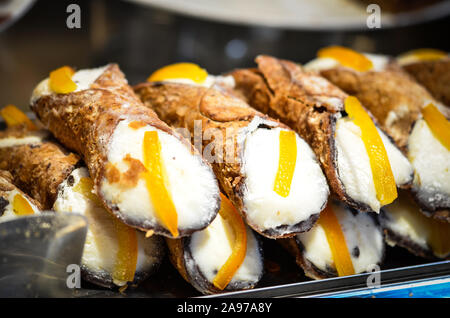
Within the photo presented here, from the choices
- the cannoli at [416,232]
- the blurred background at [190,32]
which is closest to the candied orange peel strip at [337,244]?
the cannoli at [416,232]

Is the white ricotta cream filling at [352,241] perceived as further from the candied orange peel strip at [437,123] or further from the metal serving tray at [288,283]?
the candied orange peel strip at [437,123]

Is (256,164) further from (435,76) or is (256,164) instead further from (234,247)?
(435,76)

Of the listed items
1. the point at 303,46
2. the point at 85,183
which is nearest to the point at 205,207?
the point at 85,183

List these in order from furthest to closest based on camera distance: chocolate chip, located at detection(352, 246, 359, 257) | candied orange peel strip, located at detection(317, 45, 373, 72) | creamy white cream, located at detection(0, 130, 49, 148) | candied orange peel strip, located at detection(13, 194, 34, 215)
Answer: candied orange peel strip, located at detection(317, 45, 373, 72) → creamy white cream, located at detection(0, 130, 49, 148) → chocolate chip, located at detection(352, 246, 359, 257) → candied orange peel strip, located at detection(13, 194, 34, 215)

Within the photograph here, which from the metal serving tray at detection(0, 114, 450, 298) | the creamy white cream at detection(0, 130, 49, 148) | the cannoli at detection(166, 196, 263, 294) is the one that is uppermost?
the creamy white cream at detection(0, 130, 49, 148)

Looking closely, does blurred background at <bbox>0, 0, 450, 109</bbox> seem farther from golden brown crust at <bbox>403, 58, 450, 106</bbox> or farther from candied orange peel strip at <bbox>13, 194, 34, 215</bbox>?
golden brown crust at <bbox>403, 58, 450, 106</bbox>

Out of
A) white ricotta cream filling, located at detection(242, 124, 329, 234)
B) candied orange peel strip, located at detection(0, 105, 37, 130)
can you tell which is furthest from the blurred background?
white ricotta cream filling, located at detection(242, 124, 329, 234)
